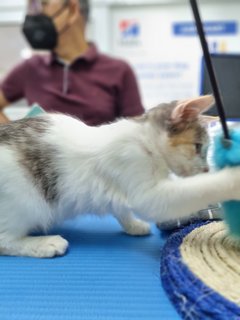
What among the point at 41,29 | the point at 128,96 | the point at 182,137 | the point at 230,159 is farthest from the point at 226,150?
the point at 41,29

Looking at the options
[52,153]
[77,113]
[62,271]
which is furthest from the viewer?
[77,113]

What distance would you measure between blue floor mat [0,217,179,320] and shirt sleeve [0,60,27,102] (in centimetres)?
108


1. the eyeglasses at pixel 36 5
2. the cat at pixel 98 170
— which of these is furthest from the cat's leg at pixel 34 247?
the eyeglasses at pixel 36 5

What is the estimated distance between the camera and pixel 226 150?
23.8 inches

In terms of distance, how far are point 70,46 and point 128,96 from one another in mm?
313

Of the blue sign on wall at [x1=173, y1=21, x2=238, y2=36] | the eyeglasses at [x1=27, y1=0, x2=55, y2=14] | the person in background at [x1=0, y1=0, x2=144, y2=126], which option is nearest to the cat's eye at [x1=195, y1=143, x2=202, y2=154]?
the person in background at [x1=0, y1=0, x2=144, y2=126]

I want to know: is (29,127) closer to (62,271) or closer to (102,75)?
(62,271)

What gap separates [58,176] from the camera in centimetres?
72

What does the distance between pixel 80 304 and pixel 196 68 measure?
2.33m

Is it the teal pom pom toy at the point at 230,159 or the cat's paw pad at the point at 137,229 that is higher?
the teal pom pom toy at the point at 230,159

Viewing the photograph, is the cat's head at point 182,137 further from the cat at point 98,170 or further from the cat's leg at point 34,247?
the cat's leg at point 34,247

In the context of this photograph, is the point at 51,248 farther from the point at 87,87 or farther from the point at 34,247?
the point at 87,87

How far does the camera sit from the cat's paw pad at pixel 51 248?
69cm

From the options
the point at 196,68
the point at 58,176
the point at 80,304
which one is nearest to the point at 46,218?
the point at 58,176
